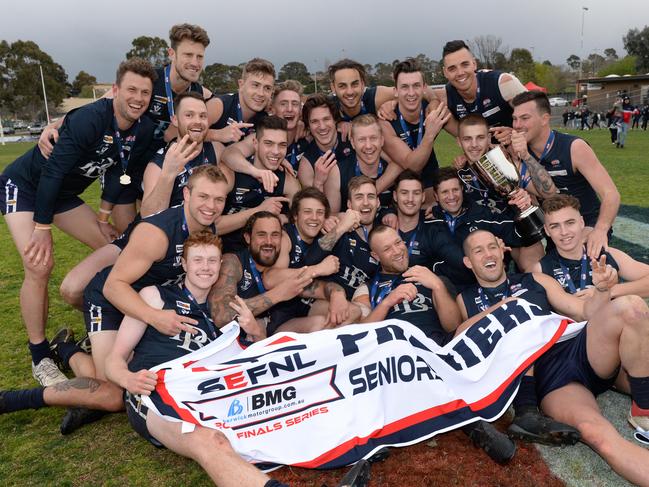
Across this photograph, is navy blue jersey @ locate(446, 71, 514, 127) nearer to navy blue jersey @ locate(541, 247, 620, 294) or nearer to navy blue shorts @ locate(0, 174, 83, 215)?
navy blue jersey @ locate(541, 247, 620, 294)

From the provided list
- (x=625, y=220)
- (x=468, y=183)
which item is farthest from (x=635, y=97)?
(x=468, y=183)

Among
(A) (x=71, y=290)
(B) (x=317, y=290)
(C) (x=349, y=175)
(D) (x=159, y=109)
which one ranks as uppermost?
(D) (x=159, y=109)

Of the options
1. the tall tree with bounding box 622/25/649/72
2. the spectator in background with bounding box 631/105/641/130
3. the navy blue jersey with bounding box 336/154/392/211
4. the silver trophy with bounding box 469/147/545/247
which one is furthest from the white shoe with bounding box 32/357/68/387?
the tall tree with bounding box 622/25/649/72

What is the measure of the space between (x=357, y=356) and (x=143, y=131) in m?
2.94

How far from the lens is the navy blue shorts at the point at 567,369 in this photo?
3160 mm

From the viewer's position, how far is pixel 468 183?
510cm

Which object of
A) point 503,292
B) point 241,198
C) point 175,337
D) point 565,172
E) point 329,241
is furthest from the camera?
point 241,198

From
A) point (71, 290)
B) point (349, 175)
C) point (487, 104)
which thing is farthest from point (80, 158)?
point (487, 104)

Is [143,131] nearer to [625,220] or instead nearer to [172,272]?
[172,272]

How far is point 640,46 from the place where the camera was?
228ft

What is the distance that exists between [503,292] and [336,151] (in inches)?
93.8

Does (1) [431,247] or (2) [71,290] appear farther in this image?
(1) [431,247]

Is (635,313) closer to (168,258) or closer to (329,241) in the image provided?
(329,241)

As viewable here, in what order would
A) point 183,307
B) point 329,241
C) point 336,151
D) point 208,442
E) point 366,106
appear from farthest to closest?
1. point 366,106
2. point 336,151
3. point 329,241
4. point 183,307
5. point 208,442
